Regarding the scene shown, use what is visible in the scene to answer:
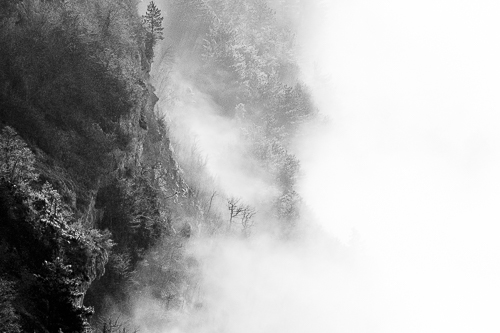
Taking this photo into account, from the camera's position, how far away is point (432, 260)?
576 ft

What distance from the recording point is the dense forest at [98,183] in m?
27.5

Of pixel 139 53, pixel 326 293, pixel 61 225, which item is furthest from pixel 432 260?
pixel 61 225

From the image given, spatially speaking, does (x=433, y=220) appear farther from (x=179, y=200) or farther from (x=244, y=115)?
(x=179, y=200)

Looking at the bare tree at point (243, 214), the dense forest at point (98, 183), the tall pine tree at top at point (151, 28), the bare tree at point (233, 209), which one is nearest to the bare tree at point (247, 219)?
the bare tree at point (243, 214)

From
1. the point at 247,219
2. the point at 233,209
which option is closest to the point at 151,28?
the point at 233,209

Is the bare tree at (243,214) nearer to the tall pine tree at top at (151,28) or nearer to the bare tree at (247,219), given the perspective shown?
the bare tree at (247,219)

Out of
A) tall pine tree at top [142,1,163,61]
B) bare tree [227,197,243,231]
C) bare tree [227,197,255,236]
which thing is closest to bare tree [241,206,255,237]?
bare tree [227,197,255,236]

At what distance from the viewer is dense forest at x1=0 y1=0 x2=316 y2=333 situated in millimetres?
27453

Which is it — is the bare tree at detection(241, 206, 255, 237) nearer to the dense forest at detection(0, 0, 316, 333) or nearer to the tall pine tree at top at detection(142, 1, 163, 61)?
the dense forest at detection(0, 0, 316, 333)

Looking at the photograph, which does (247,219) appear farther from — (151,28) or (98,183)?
(98,183)

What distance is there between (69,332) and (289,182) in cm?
6884

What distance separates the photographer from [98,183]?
37656 millimetres

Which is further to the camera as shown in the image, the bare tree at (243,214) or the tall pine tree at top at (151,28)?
the bare tree at (243,214)

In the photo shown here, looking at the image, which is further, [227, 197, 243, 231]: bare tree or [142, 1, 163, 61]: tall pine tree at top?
[227, 197, 243, 231]: bare tree
